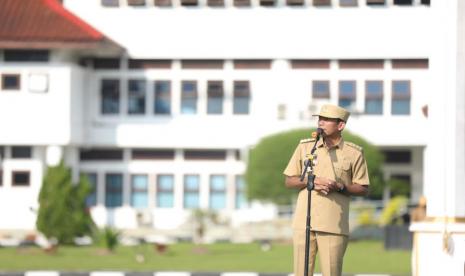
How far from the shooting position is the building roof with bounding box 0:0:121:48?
43.6 m

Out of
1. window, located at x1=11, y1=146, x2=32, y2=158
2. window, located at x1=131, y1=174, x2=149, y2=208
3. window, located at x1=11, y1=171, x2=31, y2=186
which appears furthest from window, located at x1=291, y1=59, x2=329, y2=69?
window, located at x1=11, y1=171, x2=31, y2=186

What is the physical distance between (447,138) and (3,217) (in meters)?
32.1

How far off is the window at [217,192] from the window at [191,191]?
0.45 metres

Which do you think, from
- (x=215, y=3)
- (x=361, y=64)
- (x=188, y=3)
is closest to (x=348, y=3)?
(x=361, y=64)

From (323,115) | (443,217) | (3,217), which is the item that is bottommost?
(3,217)

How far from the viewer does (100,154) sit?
47.4 m

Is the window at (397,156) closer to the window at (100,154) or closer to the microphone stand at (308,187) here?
the window at (100,154)

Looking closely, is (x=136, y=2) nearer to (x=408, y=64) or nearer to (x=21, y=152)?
(x=21, y=152)

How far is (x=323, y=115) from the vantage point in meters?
9.76

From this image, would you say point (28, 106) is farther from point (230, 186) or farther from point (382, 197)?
point (382, 197)

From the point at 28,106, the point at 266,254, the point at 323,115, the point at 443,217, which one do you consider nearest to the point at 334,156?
the point at 323,115

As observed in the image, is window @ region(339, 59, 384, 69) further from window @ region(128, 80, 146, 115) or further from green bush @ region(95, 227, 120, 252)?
green bush @ region(95, 227, 120, 252)

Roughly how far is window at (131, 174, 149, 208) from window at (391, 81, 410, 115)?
823cm

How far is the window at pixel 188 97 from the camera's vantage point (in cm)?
4662
